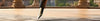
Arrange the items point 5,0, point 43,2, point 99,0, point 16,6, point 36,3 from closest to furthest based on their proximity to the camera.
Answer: point 43,2, point 16,6, point 36,3, point 99,0, point 5,0

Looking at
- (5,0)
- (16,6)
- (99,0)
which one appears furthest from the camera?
(5,0)

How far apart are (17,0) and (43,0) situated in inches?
378

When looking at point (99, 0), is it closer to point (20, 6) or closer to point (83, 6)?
point (83, 6)

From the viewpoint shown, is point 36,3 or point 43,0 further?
point 36,3

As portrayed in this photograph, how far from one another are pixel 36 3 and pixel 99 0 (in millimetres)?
10994

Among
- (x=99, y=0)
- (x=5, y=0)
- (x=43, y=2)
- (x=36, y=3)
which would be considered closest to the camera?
(x=43, y=2)

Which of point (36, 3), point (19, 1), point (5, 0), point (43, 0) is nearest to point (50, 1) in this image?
point (5, 0)

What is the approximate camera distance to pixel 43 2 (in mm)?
3959

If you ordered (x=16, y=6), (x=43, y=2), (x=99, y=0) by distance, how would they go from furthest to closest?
(x=99, y=0) → (x=16, y=6) → (x=43, y=2)

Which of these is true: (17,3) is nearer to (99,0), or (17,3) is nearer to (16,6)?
(16,6)

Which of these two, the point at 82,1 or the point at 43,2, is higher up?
the point at 43,2

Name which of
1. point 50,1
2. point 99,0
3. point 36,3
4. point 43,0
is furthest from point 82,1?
point 50,1

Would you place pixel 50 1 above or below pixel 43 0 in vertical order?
below

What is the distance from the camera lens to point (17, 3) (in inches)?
524
